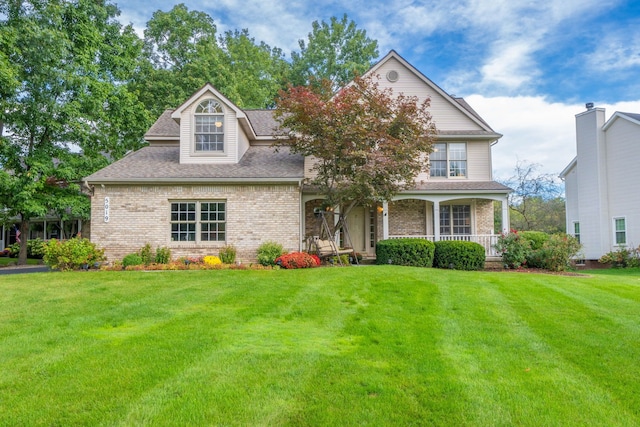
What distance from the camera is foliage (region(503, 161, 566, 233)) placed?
91.8ft

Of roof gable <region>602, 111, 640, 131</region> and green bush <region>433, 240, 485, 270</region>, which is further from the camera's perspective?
roof gable <region>602, 111, 640, 131</region>

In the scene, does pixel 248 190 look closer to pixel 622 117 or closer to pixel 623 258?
pixel 623 258

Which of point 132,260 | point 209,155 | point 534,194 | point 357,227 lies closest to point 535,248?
point 357,227

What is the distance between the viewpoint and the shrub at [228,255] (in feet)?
44.2

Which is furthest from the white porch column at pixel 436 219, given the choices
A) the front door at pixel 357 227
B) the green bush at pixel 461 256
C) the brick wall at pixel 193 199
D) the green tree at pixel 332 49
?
the green tree at pixel 332 49

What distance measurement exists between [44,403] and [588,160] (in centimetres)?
2179

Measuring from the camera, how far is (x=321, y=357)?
15.4 ft

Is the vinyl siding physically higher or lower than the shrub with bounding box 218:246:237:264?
higher

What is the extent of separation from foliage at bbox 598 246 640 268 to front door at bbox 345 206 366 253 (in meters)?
10.2

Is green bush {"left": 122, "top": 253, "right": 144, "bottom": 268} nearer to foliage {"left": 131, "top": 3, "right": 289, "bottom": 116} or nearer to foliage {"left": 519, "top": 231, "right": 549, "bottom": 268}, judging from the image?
foliage {"left": 519, "top": 231, "right": 549, "bottom": 268}

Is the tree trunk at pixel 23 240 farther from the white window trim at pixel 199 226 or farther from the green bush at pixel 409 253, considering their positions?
the green bush at pixel 409 253

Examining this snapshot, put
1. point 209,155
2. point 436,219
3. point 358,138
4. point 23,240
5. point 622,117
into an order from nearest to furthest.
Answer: point 358,138 < point 209,155 < point 436,219 < point 622,117 < point 23,240

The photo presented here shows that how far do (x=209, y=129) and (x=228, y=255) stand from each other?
192 inches

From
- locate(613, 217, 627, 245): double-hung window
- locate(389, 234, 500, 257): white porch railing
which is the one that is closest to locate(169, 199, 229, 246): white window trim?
locate(389, 234, 500, 257): white porch railing
